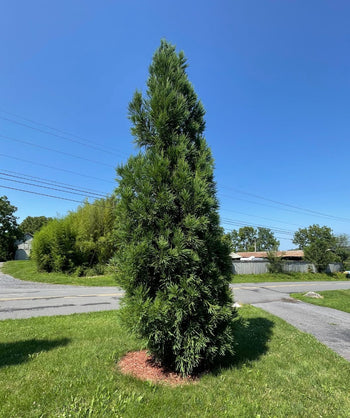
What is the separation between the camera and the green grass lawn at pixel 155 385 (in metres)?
2.47

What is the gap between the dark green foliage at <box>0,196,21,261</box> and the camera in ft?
128

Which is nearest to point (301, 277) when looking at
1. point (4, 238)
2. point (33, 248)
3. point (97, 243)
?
point (97, 243)

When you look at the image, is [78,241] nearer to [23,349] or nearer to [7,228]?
[23,349]

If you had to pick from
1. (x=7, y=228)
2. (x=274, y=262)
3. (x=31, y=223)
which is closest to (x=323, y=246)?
(x=274, y=262)

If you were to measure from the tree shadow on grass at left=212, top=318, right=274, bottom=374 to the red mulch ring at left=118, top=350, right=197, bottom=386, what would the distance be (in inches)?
22.3

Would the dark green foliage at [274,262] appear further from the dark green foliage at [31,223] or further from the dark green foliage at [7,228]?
the dark green foliage at [31,223]

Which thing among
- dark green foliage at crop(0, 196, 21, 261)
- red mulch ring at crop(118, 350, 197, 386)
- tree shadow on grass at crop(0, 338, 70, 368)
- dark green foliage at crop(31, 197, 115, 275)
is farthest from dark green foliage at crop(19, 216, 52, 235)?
red mulch ring at crop(118, 350, 197, 386)

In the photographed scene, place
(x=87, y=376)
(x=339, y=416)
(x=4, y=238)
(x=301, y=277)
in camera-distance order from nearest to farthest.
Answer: (x=339, y=416) → (x=87, y=376) → (x=301, y=277) → (x=4, y=238)

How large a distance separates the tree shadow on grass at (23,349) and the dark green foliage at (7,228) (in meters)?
42.0

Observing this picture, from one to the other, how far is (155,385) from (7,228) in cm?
4493

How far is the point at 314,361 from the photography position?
13.1 ft

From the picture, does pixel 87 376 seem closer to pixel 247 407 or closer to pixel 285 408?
pixel 247 407

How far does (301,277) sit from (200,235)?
2941cm

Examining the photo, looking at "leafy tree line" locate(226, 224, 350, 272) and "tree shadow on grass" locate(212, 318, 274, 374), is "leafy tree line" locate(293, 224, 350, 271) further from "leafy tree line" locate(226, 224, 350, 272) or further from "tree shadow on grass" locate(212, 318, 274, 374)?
"tree shadow on grass" locate(212, 318, 274, 374)
